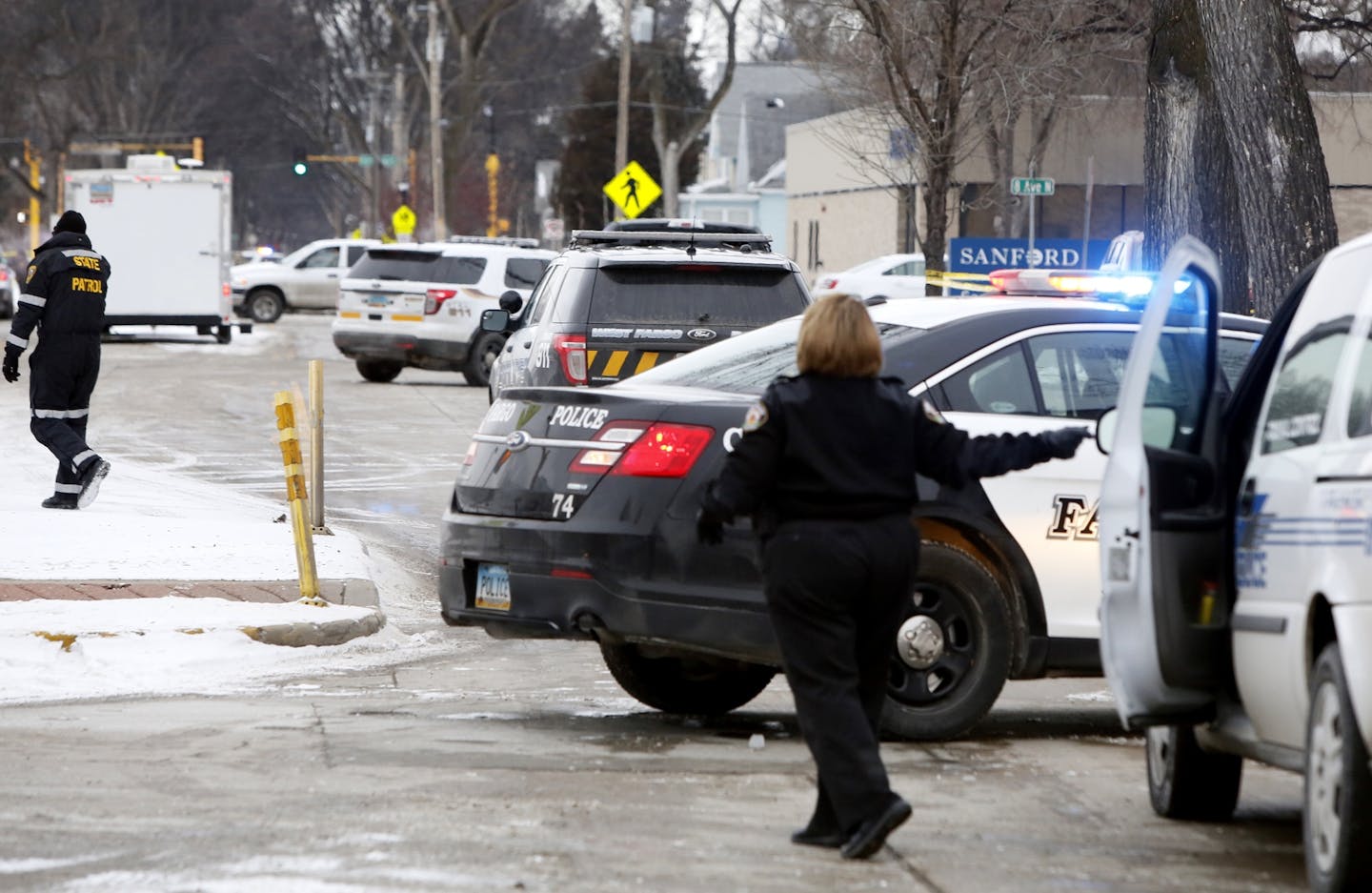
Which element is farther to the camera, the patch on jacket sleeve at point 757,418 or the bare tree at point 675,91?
the bare tree at point 675,91

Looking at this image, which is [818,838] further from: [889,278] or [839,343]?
[889,278]

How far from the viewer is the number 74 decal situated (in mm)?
7703

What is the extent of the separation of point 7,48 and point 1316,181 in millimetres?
61695

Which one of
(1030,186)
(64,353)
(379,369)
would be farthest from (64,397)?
(1030,186)

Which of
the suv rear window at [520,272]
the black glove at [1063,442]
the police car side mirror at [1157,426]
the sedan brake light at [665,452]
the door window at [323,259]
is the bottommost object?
the sedan brake light at [665,452]

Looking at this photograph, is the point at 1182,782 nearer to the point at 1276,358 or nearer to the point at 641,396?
the point at 1276,358

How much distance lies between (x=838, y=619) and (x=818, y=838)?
2.00 feet

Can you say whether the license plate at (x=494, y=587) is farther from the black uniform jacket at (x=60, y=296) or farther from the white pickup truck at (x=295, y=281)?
the white pickup truck at (x=295, y=281)

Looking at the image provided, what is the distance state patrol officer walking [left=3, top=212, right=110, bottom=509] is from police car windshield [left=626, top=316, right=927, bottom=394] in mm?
6289

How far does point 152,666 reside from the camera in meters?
9.33

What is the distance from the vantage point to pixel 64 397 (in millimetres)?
14000

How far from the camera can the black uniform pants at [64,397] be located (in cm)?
1378

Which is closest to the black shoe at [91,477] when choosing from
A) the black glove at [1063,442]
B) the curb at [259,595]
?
the curb at [259,595]

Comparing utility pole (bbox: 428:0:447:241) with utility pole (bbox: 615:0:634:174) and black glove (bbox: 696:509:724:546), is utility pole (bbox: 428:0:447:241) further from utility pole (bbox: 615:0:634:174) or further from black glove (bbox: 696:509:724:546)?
black glove (bbox: 696:509:724:546)
